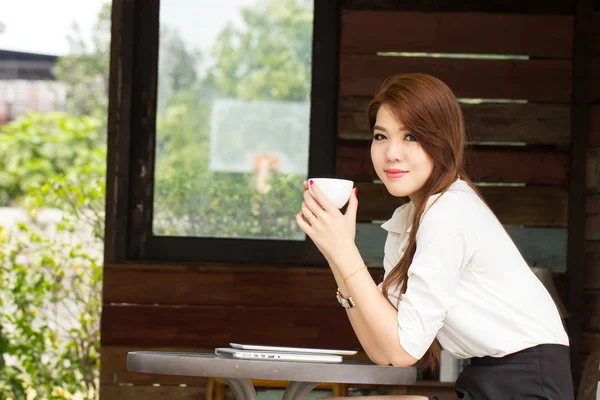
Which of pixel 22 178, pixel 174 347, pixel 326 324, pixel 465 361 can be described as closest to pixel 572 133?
pixel 465 361

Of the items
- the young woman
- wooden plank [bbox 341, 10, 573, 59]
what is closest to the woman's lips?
the young woman

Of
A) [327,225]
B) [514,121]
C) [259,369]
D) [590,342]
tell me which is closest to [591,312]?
[590,342]

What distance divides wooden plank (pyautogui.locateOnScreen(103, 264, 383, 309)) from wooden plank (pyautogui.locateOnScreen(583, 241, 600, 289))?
2.91ft

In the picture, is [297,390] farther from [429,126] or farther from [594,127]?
[594,127]

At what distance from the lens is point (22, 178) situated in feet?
33.0

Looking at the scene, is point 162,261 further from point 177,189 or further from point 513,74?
point 513,74

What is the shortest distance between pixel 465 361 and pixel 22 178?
7.74 m

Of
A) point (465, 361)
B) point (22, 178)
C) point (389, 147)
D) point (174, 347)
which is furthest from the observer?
point (22, 178)

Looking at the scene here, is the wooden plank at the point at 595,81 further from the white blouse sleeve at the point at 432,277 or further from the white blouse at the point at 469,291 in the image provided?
the white blouse sleeve at the point at 432,277

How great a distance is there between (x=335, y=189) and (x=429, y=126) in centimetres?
28

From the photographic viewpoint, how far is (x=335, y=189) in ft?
5.61

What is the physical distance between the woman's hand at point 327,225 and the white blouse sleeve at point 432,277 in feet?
0.48

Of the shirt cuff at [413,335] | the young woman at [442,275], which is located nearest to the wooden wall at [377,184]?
the young woman at [442,275]

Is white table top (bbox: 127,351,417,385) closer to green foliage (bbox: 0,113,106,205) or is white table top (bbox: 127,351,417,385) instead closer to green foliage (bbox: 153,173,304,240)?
green foliage (bbox: 153,173,304,240)
